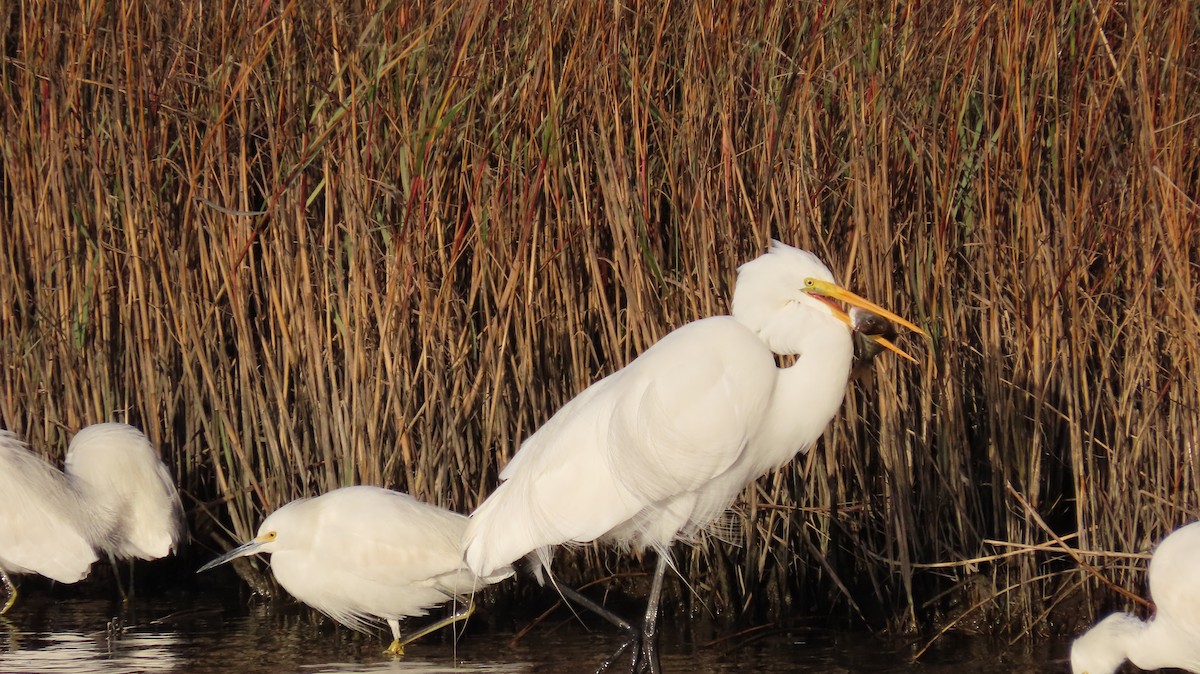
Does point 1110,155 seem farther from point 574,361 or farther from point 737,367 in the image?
point 574,361

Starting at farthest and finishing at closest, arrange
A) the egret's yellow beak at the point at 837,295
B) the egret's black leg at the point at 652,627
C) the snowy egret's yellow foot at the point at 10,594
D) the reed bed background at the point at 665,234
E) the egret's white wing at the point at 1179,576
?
the snowy egret's yellow foot at the point at 10,594 → the reed bed background at the point at 665,234 → the egret's black leg at the point at 652,627 → the egret's yellow beak at the point at 837,295 → the egret's white wing at the point at 1179,576

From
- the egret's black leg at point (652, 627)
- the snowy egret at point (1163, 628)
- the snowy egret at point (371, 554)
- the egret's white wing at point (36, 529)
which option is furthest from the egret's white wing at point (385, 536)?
the snowy egret at point (1163, 628)

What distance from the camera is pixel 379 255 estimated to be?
4141 millimetres

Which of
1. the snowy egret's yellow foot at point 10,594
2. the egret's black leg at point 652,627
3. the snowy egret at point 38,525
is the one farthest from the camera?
the snowy egret's yellow foot at point 10,594

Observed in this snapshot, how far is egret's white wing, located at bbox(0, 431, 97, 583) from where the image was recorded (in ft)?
13.7

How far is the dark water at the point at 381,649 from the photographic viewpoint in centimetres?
383

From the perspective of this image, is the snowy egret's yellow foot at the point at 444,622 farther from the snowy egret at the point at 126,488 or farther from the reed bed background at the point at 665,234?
the snowy egret at the point at 126,488

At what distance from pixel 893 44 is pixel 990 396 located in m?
0.98

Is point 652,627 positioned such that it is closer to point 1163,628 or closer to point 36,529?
point 1163,628

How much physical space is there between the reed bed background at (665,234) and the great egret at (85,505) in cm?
23

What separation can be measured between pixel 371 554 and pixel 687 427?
989 millimetres

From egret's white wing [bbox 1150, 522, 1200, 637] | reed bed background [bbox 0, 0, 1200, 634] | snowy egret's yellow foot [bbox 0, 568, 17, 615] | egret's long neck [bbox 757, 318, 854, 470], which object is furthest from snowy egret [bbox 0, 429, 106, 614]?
egret's white wing [bbox 1150, 522, 1200, 637]

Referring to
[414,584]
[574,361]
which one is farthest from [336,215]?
[414,584]

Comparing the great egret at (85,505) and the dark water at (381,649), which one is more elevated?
the great egret at (85,505)
